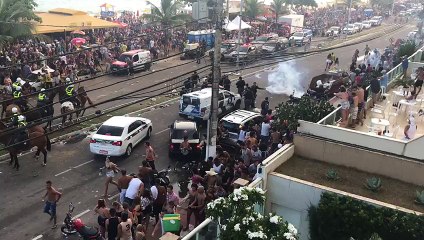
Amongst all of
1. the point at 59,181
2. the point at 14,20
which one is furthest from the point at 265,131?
the point at 14,20

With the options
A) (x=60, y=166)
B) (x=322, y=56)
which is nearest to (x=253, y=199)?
(x=60, y=166)

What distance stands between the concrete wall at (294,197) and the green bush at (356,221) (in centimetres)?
29

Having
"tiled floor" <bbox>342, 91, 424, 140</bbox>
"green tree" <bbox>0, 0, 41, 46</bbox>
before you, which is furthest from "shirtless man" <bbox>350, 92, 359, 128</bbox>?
"green tree" <bbox>0, 0, 41, 46</bbox>

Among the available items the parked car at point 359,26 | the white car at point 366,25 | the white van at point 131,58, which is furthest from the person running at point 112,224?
the white car at point 366,25

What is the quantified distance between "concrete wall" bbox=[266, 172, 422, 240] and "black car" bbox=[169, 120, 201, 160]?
6.08 m

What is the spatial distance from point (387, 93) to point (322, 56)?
1008 inches

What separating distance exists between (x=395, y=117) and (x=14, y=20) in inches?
959

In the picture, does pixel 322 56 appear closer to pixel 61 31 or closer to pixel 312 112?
pixel 61 31

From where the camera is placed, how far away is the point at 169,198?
12.0 meters

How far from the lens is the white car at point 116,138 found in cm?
1689

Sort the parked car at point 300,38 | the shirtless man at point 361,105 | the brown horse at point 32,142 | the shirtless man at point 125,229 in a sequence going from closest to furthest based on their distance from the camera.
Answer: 1. the shirtless man at point 125,229
2. the shirtless man at point 361,105
3. the brown horse at point 32,142
4. the parked car at point 300,38

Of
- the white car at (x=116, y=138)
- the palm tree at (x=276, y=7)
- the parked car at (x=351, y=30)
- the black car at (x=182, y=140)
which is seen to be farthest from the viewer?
the parked car at (x=351, y=30)

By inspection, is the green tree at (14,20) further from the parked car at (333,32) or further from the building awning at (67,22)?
the parked car at (333,32)

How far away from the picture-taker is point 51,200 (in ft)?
40.5
